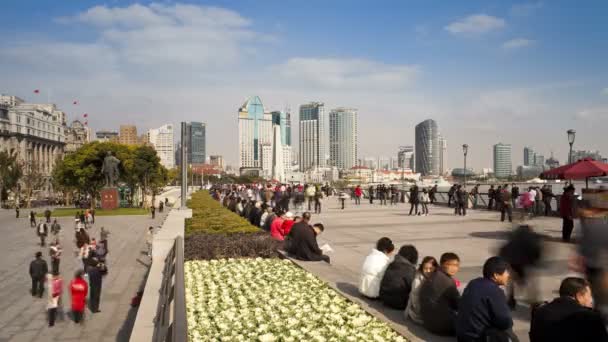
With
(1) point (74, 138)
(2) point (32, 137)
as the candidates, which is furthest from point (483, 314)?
(1) point (74, 138)

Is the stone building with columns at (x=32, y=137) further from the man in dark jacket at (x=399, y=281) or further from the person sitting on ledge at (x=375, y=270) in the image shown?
the man in dark jacket at (x=399, y=281)

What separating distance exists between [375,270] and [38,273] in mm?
9549

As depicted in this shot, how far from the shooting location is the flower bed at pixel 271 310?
5885mm

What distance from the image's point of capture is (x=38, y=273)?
1279cm

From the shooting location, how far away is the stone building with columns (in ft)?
294

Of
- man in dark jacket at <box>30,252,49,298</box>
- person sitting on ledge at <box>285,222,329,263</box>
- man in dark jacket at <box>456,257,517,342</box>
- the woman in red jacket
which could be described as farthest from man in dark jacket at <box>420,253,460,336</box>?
man in dark jacket at <box>30,252,49,298</box>

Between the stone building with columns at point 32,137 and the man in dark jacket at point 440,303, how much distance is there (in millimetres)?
85883

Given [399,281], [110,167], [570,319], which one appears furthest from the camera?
[110,167]

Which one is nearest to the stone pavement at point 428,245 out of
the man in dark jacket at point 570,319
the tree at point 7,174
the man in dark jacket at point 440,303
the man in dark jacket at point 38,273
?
the man in dark jacket at point 440,303

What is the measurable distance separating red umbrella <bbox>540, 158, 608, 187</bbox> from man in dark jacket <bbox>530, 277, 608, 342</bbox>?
1183 cm

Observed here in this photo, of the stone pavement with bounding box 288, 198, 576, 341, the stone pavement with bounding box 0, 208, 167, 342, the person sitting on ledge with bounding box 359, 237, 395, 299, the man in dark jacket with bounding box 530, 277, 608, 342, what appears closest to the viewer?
the man in dark jacket with bounding box 530, 277, 608, 342

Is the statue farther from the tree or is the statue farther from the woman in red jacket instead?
Result: the woman in red jacket

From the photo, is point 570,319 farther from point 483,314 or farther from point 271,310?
point 271,310

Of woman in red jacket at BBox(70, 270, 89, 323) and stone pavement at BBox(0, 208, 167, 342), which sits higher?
woman in red jacket at BBox(70, 270, 89, 323)
